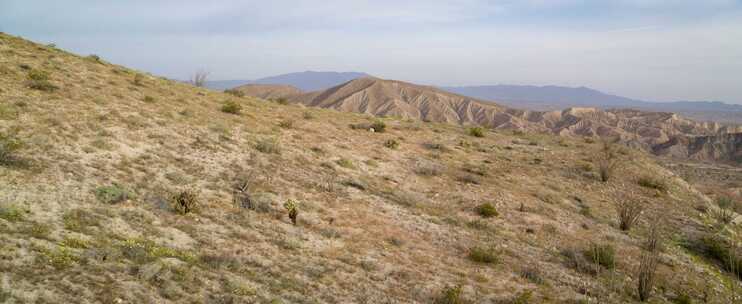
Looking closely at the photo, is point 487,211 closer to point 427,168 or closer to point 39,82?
point 427,168

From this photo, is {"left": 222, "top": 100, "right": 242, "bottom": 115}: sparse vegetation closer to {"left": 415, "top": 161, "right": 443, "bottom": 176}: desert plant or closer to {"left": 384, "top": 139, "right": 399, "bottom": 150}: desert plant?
{"left": 384, "top": 139, "right": 399, "bottom": 150}: desert plant

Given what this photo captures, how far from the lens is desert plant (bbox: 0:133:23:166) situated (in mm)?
9430

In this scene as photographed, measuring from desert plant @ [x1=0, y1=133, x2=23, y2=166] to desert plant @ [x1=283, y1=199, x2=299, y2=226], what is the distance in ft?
19.5

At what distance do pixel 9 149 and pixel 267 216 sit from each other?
19.4 ft

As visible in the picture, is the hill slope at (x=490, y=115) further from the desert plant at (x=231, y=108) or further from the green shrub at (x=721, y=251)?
the green shrub at (x=721, y=251)

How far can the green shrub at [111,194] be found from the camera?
912 centimetres

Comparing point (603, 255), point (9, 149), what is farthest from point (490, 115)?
point (9, 149)

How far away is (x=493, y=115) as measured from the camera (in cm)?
13888

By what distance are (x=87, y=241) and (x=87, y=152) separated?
187 inches

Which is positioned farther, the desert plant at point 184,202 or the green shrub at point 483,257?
the green shrub at point 483,257

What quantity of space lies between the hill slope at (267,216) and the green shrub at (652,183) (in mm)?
399

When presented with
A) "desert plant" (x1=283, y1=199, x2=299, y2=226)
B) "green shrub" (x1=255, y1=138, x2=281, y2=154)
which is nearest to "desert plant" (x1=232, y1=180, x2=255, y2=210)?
"desert plant" (x1=283, y1=199, x2=299, y2=226)

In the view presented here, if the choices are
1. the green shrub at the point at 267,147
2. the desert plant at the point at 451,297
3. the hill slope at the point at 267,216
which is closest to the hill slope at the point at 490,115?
the hill slope at the point at 267,216

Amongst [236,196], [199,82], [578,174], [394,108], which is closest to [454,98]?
[394,108]
